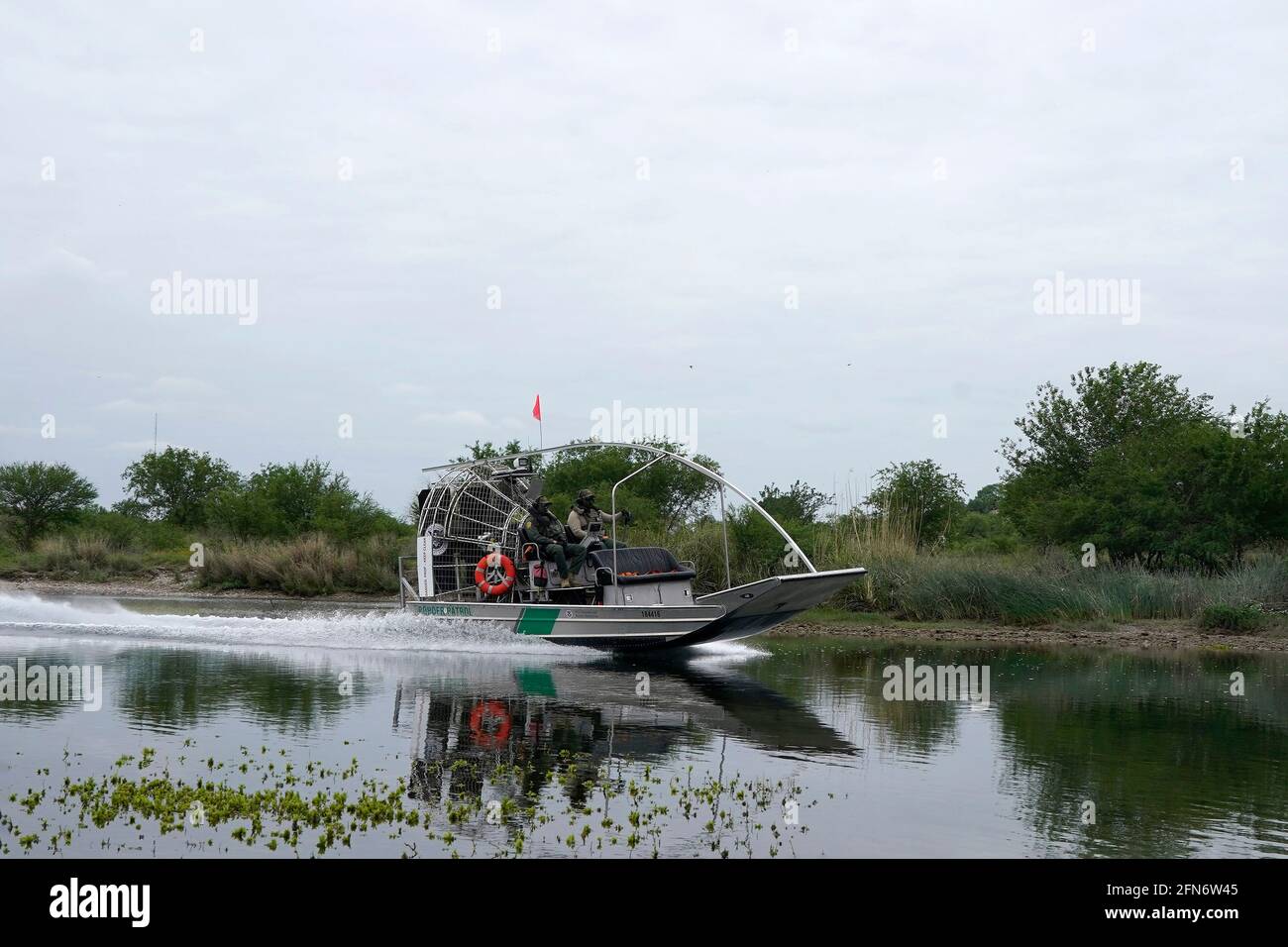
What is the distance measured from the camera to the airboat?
64.2ft

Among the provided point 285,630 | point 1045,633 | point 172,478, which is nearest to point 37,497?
point 172,478

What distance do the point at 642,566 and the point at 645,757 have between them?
30.2ft

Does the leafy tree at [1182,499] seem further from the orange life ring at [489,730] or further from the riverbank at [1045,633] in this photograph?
the orange life ring at [489,730]

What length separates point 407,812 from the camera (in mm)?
9094

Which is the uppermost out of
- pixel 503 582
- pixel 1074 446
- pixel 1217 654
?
pixel 1074 446

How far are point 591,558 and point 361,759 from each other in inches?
412

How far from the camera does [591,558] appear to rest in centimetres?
2134

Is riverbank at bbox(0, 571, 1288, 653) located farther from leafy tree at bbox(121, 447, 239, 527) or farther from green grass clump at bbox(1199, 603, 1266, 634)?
leafy tree at bbox(121, 447, 239, 527)

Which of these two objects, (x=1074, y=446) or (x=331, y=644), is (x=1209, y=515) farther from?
(x=331, y=644)

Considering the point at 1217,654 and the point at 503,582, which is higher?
the point at 503,582

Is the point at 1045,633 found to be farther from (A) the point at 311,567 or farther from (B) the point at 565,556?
(A) the point at 311,567

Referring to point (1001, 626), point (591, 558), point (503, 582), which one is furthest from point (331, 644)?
point (1001, 626)

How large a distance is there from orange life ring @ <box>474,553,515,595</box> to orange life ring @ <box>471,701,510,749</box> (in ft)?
20.2

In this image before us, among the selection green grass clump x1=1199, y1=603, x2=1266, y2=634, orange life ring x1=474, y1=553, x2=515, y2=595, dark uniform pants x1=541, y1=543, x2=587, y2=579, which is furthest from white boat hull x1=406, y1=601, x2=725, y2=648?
green grass clump x1=1199, y1=603, x2=1266, y2=634
